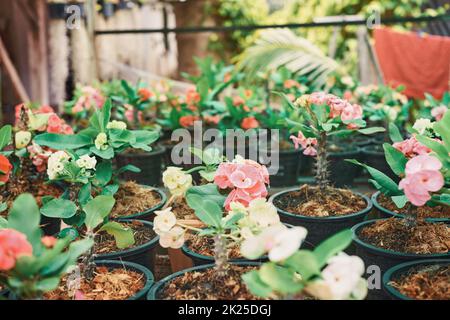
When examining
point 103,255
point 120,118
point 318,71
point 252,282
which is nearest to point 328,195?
point 103,255

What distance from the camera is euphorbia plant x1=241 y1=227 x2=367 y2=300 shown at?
48.0 inches

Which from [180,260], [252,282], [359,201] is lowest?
[180,260]

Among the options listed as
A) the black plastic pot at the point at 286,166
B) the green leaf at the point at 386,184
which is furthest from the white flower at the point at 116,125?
the black plastic pot at the point at 286,166

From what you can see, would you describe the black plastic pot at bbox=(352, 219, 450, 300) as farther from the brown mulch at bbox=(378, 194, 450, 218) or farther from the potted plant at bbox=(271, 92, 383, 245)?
the brown mulch at bbox=(378, 194, 450, 218)

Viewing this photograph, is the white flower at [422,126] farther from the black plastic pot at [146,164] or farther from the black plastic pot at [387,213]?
the black plastic pot at [146,164]

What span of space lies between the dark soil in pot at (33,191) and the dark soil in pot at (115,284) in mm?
676

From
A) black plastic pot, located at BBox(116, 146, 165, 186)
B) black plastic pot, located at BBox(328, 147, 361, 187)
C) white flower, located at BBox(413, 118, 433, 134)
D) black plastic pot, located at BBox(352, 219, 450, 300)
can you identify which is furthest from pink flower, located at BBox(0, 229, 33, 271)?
black plastic pot, located at BBox(328, 147, 361, 187)

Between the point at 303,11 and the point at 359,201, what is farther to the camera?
the point at 303,11

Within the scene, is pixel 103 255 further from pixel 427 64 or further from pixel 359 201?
pixel 427 64

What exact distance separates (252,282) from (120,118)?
96.2 inches

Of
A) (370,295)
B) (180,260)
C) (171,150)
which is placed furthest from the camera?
(171,150)

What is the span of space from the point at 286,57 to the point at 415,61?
0.99 meters

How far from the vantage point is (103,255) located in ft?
6.28

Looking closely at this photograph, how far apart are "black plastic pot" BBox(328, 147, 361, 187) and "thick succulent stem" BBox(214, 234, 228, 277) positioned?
1.63m
